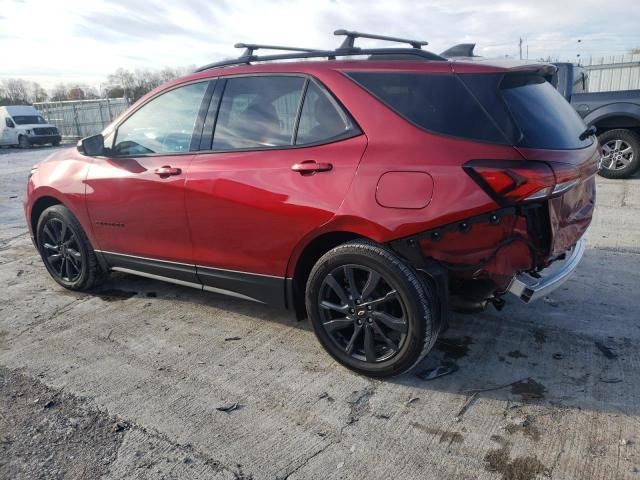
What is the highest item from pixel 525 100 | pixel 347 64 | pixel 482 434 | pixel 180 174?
pixel 347 64

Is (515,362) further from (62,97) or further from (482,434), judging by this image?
(62,97)

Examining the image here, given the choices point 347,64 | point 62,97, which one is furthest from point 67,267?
point 62,97

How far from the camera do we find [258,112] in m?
3.32

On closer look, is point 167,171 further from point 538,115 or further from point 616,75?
point 616,75

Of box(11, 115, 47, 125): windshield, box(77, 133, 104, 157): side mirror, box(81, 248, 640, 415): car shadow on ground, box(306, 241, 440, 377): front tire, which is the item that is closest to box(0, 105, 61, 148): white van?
box(11, 115, 47, 125): windshield

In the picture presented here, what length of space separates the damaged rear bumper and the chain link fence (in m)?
27.7

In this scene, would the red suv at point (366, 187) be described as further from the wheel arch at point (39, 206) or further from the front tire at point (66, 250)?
the wheel arch at point (39, 206)

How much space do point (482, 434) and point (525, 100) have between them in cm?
176

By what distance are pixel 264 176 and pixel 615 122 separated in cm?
759

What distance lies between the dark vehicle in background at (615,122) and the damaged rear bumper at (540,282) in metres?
6.39

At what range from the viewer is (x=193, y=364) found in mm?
3268

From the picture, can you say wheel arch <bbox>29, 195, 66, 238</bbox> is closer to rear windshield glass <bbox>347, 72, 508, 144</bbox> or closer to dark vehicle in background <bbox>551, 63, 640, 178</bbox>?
rear windshield glass <bbox>347, 72, 508, 144</bbox>

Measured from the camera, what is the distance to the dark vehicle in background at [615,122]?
→ 8.28 meters

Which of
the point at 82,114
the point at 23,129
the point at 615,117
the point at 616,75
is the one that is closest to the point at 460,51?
A: the point at 615,117
